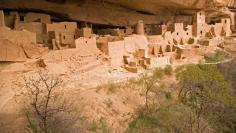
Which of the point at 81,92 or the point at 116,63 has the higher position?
the point at 116,63

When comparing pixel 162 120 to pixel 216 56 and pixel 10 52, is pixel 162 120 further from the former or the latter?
pixel 216 56

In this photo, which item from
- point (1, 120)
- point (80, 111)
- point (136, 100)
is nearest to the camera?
point (1, 120)

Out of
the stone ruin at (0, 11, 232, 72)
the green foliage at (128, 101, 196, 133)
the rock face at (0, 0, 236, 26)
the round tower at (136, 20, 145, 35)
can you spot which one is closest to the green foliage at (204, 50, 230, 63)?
the stone ruin at (0, 11, 232, 72)

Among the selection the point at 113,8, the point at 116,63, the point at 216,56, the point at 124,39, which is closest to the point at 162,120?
the point at 116,63

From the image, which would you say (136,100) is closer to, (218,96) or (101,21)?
(218,96)

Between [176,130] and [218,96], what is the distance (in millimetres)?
2524

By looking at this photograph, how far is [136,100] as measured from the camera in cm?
1236

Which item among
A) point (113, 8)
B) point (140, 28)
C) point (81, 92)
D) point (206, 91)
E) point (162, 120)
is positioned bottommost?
point (162, 120)

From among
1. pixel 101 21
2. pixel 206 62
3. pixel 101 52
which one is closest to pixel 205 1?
pixel 206 62

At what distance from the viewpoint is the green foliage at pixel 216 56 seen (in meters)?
16.1

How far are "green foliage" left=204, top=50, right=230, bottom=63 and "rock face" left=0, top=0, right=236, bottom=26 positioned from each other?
1983 mm

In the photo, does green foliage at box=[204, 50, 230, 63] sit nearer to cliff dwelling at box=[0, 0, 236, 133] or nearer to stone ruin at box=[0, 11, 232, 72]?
cliff dwelling at box=[0, 0, 236, 133]

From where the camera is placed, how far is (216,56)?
53.8 feet

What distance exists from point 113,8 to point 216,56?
424 cm
